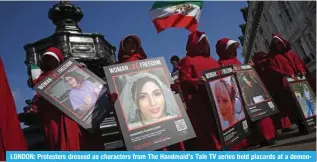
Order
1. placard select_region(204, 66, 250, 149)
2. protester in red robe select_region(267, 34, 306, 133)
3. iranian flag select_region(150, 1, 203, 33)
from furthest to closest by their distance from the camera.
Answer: iranian flag select_region(150, 1, 203, 33) → protester in red robe select_region(267, 34, 306, 133) → placard select_region(204, 66, 250, 149)

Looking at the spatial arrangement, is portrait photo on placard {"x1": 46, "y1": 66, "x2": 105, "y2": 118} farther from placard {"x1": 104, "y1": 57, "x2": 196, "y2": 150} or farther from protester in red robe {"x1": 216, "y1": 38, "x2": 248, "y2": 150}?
protester in red robe {"x1": 216, "y1": 38, "x2": 248, "y2": 150}

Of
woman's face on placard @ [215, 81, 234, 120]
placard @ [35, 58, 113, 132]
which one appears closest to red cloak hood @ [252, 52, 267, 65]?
woman's face on placard @ [215, 81, 234, 120]

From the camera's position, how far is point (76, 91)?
12.0 feet

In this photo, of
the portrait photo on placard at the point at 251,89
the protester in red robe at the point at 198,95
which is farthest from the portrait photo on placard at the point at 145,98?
the portrait photo on placard at the point at 251,89

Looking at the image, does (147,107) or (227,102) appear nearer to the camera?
(147,107)

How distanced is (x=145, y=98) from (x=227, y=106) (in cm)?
95

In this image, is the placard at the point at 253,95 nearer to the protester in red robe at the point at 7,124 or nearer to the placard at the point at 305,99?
the placard at the point at 305,99

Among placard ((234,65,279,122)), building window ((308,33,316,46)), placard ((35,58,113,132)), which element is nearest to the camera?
placard ((35,58,113,132))

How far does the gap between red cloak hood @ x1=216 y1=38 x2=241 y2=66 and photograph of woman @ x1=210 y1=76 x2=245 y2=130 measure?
0.92m

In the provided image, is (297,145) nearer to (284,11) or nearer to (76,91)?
(76,91)

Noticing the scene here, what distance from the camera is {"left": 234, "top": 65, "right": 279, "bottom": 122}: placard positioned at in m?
3.75

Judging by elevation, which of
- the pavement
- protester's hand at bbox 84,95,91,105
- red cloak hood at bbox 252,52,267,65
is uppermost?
red cloak hood at bbox 252,52,267,65

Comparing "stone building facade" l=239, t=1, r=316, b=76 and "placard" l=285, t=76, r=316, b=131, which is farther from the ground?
"stone building facade" l=239, t=1, r=316, b=76

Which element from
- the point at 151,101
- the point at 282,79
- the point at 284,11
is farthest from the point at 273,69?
the point at 284,11
